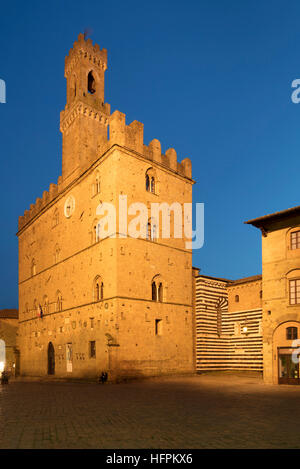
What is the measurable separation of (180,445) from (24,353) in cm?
3791

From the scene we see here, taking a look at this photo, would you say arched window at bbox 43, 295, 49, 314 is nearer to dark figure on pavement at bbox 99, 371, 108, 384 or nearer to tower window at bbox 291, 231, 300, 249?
dark figure on pavement at bbox 99, 371, 108, 384

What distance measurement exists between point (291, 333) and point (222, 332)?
41.1ft

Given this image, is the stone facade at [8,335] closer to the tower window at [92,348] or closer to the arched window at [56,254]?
the arched window at [56,254]

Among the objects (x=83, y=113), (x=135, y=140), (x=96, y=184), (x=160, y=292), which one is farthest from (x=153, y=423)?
(x=83, y=113)

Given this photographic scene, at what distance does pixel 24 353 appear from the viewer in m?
42.4

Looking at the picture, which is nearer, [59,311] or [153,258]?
[153,258]

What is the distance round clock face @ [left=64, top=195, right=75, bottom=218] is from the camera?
3467 centimetres

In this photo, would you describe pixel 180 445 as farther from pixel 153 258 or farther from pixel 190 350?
pixel 190 350

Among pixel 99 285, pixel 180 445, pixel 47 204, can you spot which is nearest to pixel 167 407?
pixel 180 445

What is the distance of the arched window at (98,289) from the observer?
29008mm

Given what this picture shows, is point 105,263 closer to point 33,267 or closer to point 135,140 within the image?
point 135,140

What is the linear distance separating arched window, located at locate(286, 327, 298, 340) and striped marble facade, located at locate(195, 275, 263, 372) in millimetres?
8786

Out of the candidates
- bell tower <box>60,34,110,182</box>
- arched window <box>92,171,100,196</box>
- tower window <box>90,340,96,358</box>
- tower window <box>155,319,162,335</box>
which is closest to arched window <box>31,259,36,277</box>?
bell tower <box>60,34,110,182</box>

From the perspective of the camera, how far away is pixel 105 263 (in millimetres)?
28328
